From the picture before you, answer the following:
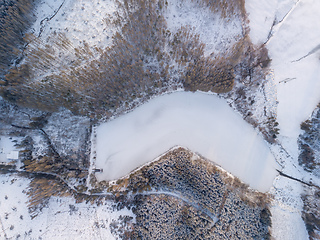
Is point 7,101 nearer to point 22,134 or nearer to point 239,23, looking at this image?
point 22,134

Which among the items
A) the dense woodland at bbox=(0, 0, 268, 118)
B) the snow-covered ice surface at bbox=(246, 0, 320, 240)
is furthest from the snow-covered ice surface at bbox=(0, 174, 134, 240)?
the snow-covered ice surface at bbox=(246, 0, 320, 240)

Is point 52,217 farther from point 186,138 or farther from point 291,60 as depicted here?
point 291,60

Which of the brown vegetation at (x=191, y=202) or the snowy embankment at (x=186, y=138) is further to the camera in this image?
the snowy embankment at (x=186, y=138)

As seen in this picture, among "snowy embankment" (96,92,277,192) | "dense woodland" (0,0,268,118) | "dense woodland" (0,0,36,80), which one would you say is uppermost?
"dense woodland" (0,0,36,80)

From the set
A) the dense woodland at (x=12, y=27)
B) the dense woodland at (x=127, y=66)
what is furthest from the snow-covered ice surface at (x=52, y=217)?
the dense woodland at (x=12, y=27)

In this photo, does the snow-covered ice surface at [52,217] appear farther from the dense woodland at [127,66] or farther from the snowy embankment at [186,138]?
the dense woodland at [127,66]

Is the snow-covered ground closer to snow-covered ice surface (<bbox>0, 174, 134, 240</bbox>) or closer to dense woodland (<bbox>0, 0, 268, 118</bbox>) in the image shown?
dense woodland (<bbox>0, 0, 268, 118</bbox>)

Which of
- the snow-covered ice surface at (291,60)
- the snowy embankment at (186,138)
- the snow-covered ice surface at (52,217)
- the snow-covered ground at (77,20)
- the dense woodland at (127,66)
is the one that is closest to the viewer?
the snow-covered ice surface at (52,217)
